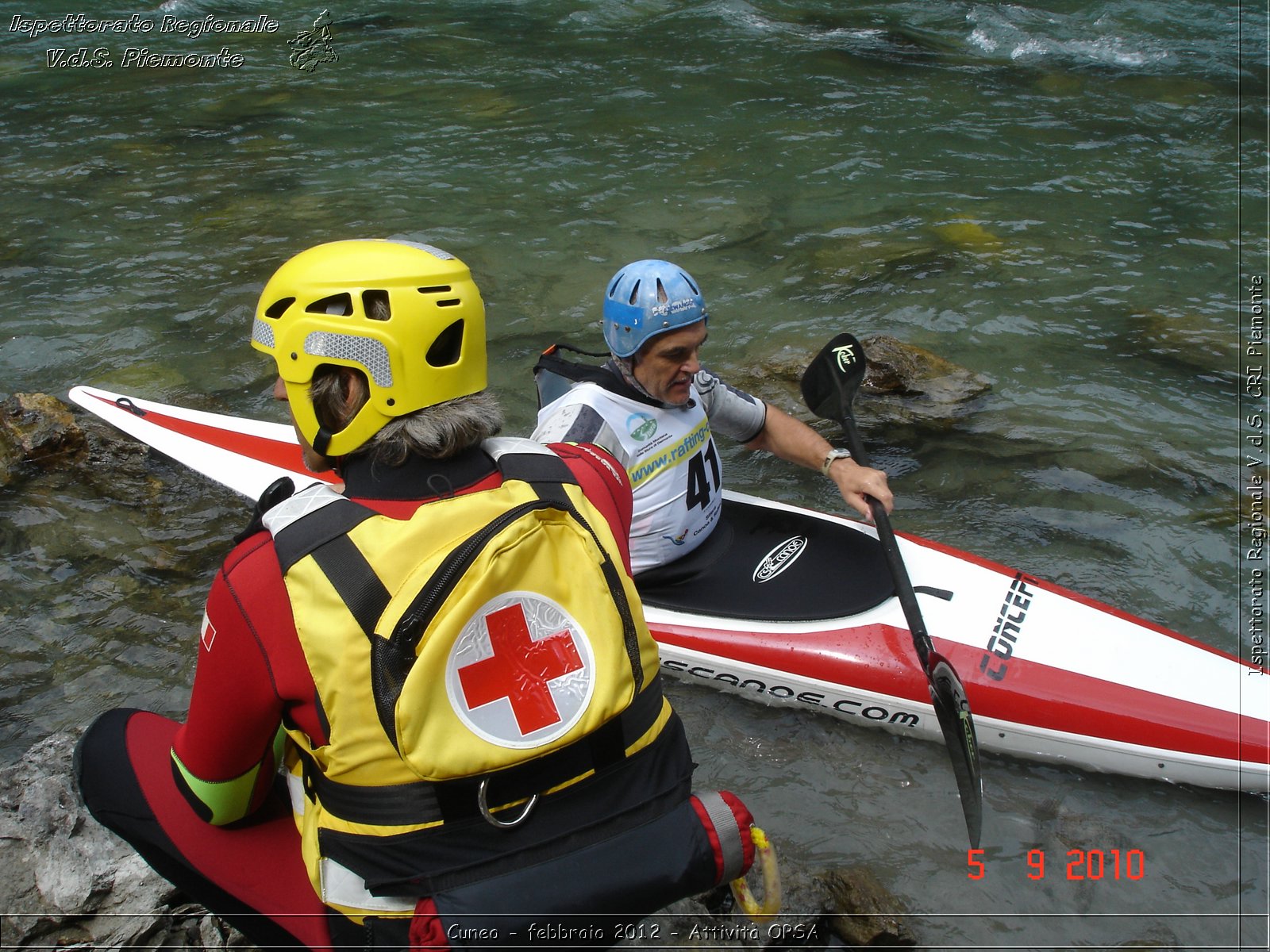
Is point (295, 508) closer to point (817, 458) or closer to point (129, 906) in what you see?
point (129, 906)

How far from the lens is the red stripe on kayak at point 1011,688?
123 inches

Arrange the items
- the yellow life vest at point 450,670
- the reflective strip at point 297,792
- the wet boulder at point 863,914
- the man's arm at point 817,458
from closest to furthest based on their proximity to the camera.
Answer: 1. the yellow life vest at point 450,670
2. the reflective strip at point 297,792
3. the wet boulder at point 863,914
4. the man's arm at point 817,458

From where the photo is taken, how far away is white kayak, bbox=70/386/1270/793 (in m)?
3.18

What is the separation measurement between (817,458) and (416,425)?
7.83 ft

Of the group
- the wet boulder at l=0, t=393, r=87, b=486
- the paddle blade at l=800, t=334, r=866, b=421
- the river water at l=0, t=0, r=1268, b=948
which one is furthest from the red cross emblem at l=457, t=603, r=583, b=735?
the wet boulder at l=0, t=393, r=87, b=486

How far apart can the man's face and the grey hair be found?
5.28 feet

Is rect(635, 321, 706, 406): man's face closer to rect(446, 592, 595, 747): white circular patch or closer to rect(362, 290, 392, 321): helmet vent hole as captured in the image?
rect(362, 290, 392, 321): helmet vent hole

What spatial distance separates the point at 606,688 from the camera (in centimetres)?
161

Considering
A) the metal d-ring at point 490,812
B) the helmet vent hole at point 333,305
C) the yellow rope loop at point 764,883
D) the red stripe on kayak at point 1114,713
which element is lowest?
the red stripe on kayak at point 1114,713

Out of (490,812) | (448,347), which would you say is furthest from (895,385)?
(490,812)

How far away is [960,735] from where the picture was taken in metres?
2.96

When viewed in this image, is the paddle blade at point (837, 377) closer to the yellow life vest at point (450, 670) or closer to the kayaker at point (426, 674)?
the kayaker at point (426, 674)

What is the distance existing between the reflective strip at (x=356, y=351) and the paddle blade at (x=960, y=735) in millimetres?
2071

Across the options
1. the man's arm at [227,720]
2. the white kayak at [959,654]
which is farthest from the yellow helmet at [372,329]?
the white kayak at [959,654]
